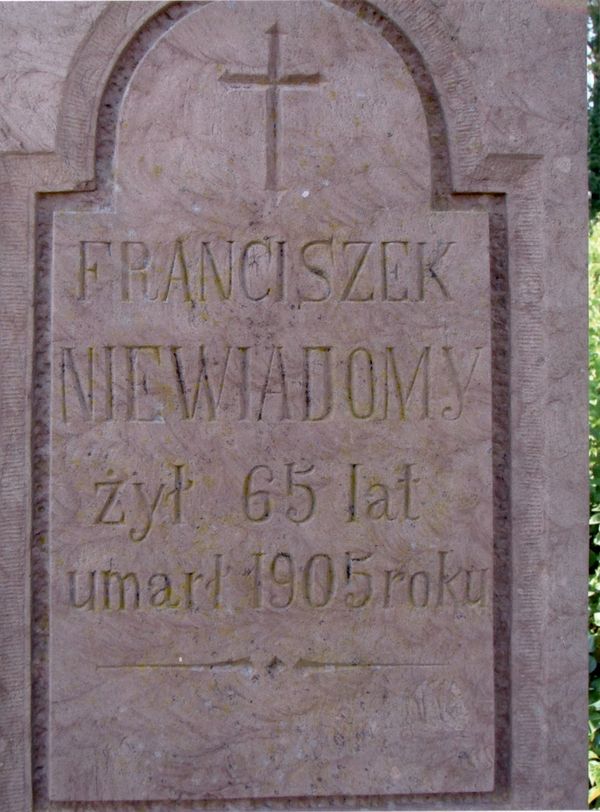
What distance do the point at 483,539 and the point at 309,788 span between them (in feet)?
2.61

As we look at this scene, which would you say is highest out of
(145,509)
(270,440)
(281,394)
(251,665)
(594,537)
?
(281,394)

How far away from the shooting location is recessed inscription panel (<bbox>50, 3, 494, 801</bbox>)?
2.30m

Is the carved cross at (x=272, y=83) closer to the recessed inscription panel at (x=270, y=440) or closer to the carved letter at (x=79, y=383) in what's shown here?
the recessed inscription panel at (x=270, y=440)

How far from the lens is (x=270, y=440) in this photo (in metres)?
2.32

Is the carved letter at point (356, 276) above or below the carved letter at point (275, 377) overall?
above

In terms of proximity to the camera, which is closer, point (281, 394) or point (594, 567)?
point (281, 394)

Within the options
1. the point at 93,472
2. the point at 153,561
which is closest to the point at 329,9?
the point at 93,472

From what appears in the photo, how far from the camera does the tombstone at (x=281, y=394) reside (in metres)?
2.30

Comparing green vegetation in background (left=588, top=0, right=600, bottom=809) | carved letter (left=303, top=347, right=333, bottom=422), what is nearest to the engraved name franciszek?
carved letter (left=303, top=347, right=333, bottom=422)

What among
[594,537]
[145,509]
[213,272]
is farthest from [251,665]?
[594,537]

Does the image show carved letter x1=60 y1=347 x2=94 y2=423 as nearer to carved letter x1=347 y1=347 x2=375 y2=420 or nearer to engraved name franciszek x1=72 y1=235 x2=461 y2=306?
engraved name franciszek x1=72 y1=235 x2=461 y2=306

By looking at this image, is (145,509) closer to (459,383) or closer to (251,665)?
(251,665)

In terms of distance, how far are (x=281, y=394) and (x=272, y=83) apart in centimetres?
81

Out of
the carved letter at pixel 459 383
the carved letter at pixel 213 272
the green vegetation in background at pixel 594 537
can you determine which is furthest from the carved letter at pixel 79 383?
the green vegetation in background at pixel 594 537
